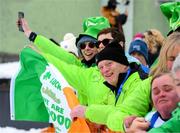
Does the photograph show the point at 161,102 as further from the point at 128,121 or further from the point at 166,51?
the point at 166,51

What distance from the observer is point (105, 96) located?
388 centimetres

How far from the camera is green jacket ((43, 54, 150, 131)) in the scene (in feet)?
9.90

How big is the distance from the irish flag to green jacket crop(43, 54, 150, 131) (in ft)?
0.29

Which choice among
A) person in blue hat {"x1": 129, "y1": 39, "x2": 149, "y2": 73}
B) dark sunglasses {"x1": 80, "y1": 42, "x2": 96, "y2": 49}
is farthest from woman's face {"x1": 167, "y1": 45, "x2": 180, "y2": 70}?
person in blue hat {"x1": 129, "y1": 39, "x2": 149, "y2": 73}

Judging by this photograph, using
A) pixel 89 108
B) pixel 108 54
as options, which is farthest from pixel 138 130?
pixel 108 54

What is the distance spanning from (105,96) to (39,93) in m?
1.22

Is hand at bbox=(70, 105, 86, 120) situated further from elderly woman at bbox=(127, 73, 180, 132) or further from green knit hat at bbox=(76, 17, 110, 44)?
green knit hat at bbox=(76, 17, 110, 44)

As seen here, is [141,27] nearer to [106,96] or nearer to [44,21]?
[44,21]

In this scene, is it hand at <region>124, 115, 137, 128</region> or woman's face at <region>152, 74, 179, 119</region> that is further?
hand at <region>124, 115, 137, 128</region>

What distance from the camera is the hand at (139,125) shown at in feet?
8.71

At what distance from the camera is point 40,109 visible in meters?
4.92

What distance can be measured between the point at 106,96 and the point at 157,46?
250 cm

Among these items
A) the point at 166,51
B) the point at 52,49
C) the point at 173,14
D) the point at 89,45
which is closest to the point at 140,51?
the point at 52,49

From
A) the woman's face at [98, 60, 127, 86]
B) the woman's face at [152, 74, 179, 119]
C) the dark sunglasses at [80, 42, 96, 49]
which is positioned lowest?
the woman's face at [152, 74, 179, 119]
